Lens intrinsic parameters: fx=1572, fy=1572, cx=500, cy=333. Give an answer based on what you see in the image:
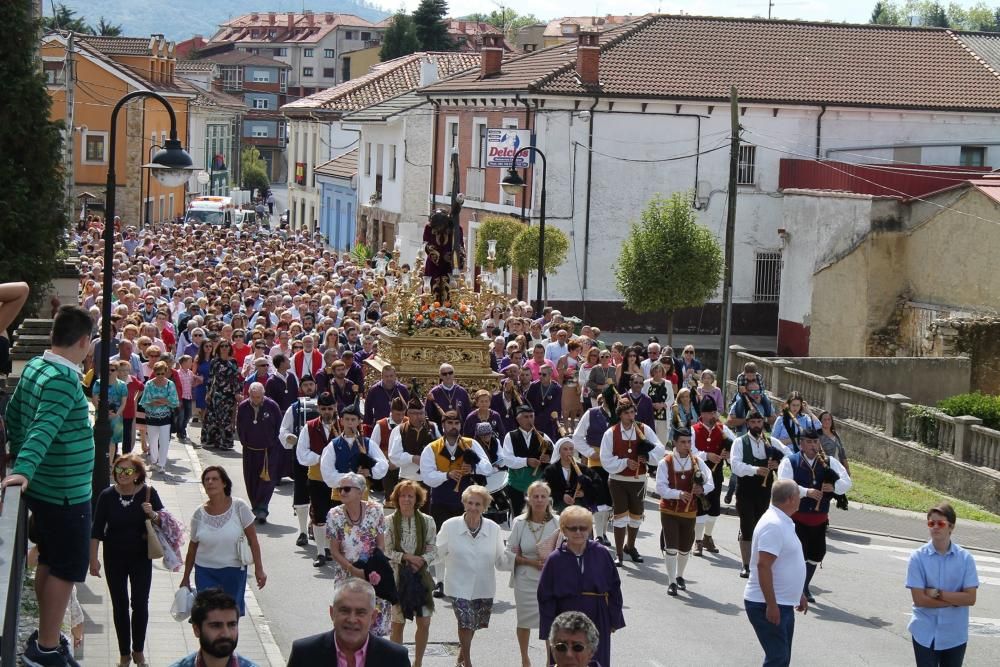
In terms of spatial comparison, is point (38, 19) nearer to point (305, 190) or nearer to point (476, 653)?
point (476, 653)

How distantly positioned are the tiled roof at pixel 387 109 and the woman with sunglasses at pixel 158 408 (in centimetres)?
3318

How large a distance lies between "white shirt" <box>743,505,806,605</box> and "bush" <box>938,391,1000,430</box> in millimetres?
16071

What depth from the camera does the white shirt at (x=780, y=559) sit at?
34.3 feet

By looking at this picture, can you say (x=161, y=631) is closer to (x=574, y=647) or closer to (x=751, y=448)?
(x=574, y=647)

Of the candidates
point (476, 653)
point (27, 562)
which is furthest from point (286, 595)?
point (27, 562)

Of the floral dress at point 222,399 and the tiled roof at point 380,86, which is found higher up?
the tiled roof at point 380,86

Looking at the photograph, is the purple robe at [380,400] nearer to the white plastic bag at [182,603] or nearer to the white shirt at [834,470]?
the white shirt at [834,470]

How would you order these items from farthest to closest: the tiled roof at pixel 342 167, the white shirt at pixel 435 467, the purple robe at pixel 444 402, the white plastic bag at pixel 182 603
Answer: the tiled roof at pixel 342 167 < the purple robe at pixel 444 402 < the white shirt at pixel 435 467 < the white plastic bag at pixel 182 603

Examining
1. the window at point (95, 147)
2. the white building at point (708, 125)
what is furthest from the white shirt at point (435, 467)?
the window at point (95, 147)

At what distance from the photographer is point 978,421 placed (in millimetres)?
23828

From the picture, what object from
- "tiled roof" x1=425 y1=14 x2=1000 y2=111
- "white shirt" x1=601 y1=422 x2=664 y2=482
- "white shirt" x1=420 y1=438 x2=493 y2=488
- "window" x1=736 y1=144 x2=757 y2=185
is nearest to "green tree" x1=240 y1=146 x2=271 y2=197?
"tiled roof" x1=425 y1=14 x2=1000 y2=111

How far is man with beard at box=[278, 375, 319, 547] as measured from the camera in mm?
16469

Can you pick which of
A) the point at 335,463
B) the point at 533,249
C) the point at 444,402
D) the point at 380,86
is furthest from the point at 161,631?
the point at 380,86

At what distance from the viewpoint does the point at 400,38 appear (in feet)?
337
